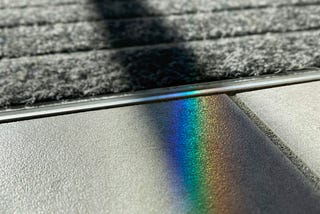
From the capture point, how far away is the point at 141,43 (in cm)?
142

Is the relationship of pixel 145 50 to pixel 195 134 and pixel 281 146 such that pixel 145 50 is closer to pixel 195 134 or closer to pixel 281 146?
pixel 195 134

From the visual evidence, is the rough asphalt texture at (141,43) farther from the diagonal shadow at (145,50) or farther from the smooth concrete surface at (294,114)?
the smooth concrete surface at (294,114)

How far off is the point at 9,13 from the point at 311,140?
1.21 meters

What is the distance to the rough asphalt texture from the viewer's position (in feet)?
3.93

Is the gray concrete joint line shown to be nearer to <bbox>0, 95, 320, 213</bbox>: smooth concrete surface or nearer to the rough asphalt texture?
<bbox>0, 95, 320, 213</bbox>: smooth concrete surface

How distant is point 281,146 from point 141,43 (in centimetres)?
64

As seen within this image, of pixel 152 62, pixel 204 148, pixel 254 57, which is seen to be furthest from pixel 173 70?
pixel 204 148

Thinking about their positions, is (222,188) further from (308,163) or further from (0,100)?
(0,100)

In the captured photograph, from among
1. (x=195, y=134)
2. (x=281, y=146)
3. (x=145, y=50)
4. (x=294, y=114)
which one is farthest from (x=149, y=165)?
(x=145, y=50)

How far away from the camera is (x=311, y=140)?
3.10ft

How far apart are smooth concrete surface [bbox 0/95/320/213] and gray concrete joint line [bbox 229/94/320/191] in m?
0.01

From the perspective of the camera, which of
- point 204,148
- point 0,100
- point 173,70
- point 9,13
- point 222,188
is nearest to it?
point 222,188

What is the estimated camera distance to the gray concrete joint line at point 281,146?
0.84 m

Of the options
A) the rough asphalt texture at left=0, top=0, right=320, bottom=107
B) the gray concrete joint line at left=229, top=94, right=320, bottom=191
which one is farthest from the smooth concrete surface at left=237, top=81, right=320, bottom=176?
the rough asphalt texture at left=0, top=0, right=320, bottom=107
